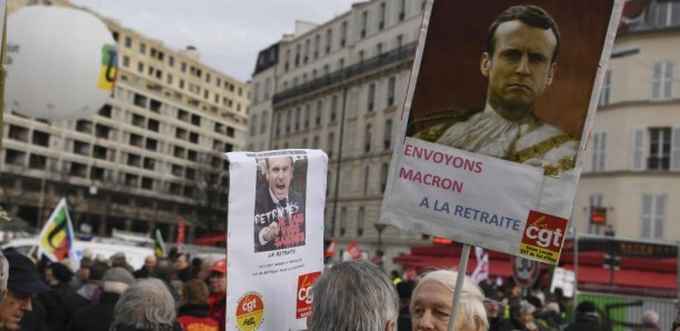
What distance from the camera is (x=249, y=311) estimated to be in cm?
414

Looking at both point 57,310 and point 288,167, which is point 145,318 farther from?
point 57,310

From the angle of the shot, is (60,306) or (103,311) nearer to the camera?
(103,311)

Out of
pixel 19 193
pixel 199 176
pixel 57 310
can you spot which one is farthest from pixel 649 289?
pixel 199 176

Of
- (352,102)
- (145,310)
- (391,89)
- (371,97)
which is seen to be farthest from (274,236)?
(352,102)

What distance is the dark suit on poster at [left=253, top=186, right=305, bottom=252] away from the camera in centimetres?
422

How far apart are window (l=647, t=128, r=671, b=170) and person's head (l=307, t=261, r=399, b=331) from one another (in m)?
36.8

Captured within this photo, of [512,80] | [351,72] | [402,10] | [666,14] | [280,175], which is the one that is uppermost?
[402,10]

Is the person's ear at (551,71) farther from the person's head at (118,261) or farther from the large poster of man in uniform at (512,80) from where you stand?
the person's head at (118,261)

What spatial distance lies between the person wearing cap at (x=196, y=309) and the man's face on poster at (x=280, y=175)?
5.79 ft

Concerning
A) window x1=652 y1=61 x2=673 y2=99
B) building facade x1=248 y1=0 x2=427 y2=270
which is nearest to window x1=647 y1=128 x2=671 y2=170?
window x1=652 y1=61 x2=673 y2=99

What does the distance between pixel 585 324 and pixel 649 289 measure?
1509cm

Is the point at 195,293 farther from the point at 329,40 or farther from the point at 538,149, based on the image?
the point at 329,40

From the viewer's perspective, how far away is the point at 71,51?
10773mm

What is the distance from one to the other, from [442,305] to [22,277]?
213 centimetres
